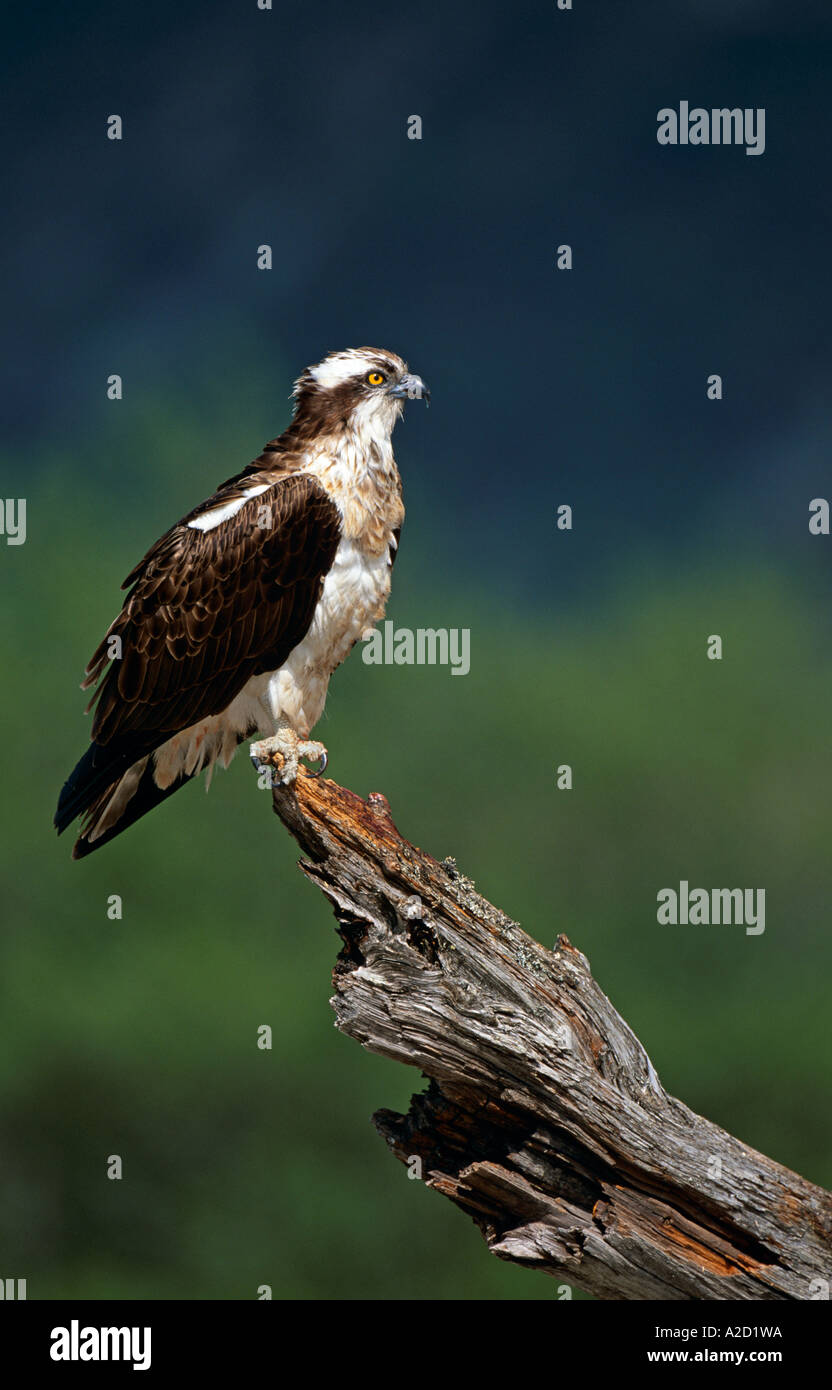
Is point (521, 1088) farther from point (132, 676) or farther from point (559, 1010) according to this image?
point (132, 676)

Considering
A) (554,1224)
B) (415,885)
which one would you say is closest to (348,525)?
(415,885)

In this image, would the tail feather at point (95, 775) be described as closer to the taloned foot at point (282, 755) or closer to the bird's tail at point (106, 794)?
the bird's tail at point (106, 794)

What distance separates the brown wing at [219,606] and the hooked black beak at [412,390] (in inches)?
30.6

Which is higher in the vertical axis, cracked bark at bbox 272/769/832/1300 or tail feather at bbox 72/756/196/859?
tail feather at bbox 72/756/196/859

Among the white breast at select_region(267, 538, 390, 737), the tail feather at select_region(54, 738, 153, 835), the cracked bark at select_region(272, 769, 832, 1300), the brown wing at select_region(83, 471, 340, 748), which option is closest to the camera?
the cracked bark at select_region(272, 769, 832, 1300)

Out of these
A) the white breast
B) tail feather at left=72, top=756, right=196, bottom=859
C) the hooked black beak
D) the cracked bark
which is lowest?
the cracked bark

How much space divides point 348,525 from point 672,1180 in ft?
12.7

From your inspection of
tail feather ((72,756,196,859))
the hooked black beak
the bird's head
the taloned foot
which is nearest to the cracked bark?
the taloned foot

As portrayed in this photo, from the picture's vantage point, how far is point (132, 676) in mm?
7289

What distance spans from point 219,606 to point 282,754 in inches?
41.2

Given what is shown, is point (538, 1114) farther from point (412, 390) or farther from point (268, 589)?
point (412, 390)

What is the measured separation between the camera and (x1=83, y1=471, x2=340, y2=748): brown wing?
6977 millimetres

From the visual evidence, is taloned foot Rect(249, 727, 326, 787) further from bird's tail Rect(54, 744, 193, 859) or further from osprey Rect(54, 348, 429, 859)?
bird's tail Rect(54, 744, 193, 859)

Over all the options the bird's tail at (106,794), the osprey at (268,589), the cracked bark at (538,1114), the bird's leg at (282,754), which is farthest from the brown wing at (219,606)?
the cracked bark at (538,1114)
